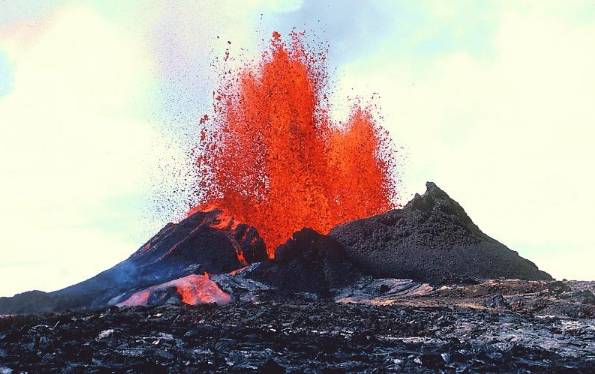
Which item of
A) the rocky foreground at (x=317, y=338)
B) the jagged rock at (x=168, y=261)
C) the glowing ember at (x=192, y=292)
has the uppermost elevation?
the jagged rock at (x=168, y=261)

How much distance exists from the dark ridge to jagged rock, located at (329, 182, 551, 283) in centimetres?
92

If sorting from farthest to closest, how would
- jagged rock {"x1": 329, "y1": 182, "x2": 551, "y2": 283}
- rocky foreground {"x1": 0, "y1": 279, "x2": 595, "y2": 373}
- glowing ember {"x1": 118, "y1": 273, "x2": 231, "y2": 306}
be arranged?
jagged rock {"x1": 329, "y1": 182, "x2": 551, "y2": 283} < glowing ember {"x1": 118, "y1": 273, "x2": 231, "y2": 306} < rocky foreground {"x1": 0, "y1": 279, "x2": 595, "y2": 373}

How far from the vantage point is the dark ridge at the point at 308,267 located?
940 inches

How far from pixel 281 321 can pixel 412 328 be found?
2.89 meters

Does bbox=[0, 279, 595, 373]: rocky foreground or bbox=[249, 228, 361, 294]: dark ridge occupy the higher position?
bbox=[249, 228, 361, 294]: dark ridge

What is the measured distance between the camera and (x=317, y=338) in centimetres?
1299

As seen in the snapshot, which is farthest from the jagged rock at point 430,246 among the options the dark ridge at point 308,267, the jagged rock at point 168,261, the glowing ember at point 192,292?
the glowing ember at point 192,292

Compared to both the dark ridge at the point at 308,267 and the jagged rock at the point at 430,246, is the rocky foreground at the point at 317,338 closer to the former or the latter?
the dark ridge at the point at 308,267

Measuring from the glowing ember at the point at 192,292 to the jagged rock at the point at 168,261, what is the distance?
1296mm

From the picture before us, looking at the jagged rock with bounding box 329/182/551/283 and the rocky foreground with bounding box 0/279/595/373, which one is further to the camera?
the jagged rock with bounding box 329/182/551/283

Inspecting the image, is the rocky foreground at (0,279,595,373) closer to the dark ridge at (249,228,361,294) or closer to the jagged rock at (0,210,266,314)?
the dark ridge at (249,228,361,294)

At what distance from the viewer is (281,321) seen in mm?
15008

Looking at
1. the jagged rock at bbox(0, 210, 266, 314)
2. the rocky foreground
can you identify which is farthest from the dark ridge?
the rocky foreground

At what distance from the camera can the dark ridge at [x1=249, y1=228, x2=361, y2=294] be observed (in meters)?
23.9
